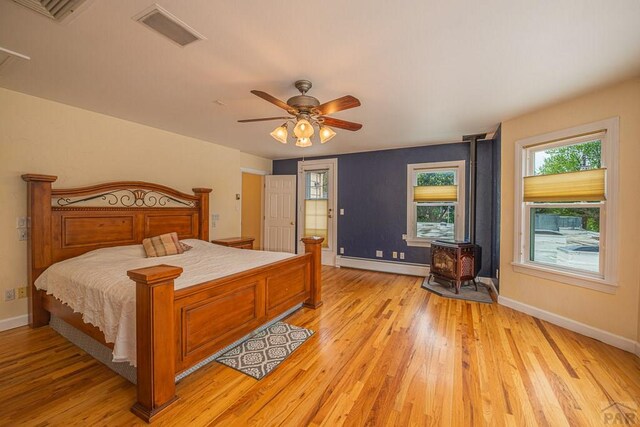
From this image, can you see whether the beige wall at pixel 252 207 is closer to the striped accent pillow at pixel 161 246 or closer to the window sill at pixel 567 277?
the striped accent pillow at pixel 161 246

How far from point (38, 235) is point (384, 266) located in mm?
4886

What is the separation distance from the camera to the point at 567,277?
111 inches

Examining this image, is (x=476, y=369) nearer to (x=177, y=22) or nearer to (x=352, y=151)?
(x=177, y=22)

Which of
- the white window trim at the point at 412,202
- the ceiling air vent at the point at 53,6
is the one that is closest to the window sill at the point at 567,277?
the white window trim at the point at 412,202

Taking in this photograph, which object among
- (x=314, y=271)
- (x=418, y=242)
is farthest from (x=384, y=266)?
(x=314, y=271)

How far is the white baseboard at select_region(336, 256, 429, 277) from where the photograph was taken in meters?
4.90

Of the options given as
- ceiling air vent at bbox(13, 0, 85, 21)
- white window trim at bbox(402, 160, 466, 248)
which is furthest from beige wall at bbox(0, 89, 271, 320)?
white window trim at bbox(402, 160, 466, 248)

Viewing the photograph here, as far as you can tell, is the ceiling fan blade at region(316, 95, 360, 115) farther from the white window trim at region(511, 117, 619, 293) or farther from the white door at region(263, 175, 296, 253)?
the white door at region(263, 175, 296, 253)

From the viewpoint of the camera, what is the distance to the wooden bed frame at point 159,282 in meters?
1.59

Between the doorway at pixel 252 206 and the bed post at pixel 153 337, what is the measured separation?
4.64 m

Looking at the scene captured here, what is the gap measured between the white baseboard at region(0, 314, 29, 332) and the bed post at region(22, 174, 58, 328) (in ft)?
0.18

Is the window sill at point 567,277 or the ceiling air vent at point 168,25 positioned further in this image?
the window sill at point 567,277

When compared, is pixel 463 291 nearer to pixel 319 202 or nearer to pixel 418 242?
pixel 418 242

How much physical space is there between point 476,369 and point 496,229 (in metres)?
2.53
